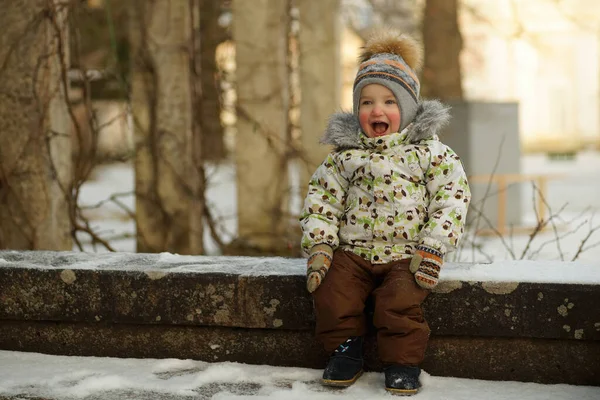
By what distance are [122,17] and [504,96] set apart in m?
27.4

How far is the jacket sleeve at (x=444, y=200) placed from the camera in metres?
3.10

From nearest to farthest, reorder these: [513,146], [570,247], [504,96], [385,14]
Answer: [570,247] → [513,146] → [385,14] → [504,96]

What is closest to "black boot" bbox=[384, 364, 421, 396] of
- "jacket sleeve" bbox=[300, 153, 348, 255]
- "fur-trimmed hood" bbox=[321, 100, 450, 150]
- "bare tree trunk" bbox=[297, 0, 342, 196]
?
"jacket sleeve" bbox=[300, 153, 348, 255]

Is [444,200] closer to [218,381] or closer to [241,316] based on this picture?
[241,316]

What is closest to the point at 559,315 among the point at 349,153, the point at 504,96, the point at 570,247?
the point at 349,153

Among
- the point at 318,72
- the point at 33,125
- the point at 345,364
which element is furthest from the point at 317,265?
the point at 318,72

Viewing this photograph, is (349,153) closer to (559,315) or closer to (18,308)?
(559,315)

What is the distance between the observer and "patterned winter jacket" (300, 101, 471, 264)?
319 centimetres

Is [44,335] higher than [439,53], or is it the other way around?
[439,53]

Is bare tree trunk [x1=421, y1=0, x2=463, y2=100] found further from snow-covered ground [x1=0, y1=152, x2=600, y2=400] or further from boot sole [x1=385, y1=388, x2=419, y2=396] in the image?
boot sole [x1=385, y1=388, x2=419, y2=396]

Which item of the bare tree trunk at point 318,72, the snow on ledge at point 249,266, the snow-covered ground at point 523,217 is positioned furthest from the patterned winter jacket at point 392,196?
the bare tree trunk at point 318,72

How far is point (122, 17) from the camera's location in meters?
11.8

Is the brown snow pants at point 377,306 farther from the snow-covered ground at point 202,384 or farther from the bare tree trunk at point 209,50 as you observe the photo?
the bare tree trunk at point 209,50

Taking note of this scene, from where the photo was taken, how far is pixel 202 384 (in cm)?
319
